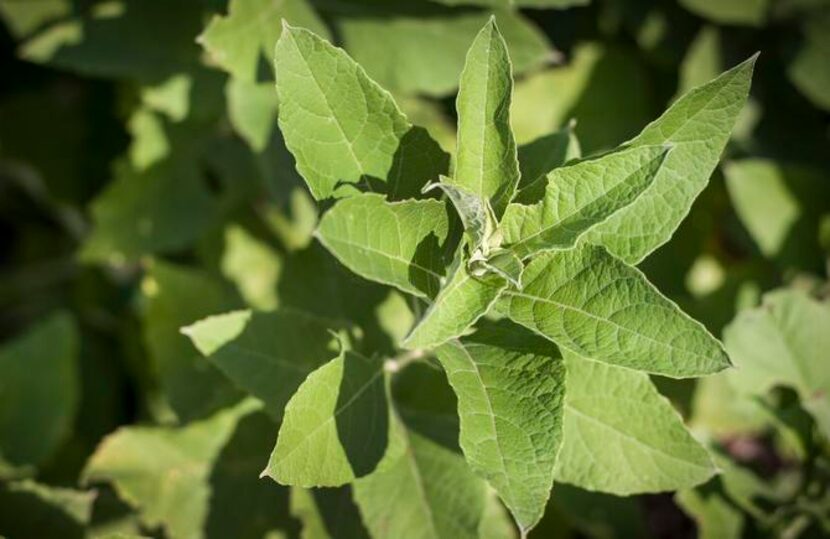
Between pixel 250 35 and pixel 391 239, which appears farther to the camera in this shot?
pixel 250 35

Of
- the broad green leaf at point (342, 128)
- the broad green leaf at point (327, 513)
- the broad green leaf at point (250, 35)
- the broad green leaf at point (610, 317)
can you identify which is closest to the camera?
the broad green leaf at point (610, 317)

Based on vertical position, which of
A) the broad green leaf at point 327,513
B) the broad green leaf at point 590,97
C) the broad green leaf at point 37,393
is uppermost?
the broad green leaf at point 590,97

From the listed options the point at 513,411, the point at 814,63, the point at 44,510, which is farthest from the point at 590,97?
the point at 44,510

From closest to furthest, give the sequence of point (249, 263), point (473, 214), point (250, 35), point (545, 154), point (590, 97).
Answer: point (473, 214) → point (545, 154) → point (250, 35) → point (249, 263) → point (590, 97)

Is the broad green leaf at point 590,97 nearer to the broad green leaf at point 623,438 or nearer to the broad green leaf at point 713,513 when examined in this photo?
the broad green leaf at point 713,513

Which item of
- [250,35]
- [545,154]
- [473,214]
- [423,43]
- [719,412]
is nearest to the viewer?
[473,214]

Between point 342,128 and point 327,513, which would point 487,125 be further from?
point 327,513

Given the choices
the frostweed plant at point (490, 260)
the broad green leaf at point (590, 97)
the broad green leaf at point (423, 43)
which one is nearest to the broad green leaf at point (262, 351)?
the frostweed plant at point (490, 260)
